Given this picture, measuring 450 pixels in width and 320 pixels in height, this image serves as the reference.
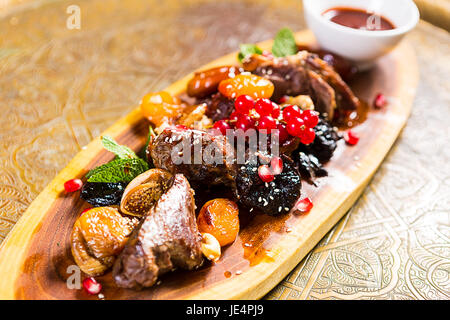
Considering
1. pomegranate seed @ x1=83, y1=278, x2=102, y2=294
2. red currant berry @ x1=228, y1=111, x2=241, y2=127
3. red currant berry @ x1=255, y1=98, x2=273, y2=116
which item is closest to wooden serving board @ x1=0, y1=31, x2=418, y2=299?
pomegranate seed @ x1=83, y1=278, x2=102, y2=294

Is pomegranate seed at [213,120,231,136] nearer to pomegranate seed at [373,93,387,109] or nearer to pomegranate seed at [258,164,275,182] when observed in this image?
pomegranate seed at [258,164,275,182]

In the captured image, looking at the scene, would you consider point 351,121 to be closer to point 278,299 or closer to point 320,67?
point 320,67

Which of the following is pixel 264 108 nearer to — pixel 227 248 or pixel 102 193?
pixel 227 248

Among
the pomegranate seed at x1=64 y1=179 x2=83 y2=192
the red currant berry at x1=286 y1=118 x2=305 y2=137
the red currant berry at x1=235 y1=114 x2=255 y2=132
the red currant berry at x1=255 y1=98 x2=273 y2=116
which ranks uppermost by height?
the red currant berry at x1=255 y1=98 x2=273 y2=116

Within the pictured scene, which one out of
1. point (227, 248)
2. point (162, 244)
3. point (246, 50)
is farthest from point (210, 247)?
point (246, 50)

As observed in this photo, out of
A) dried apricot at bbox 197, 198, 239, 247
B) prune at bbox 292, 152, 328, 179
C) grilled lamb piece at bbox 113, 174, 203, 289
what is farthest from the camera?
prune at bbox 292, 152, 328, 179

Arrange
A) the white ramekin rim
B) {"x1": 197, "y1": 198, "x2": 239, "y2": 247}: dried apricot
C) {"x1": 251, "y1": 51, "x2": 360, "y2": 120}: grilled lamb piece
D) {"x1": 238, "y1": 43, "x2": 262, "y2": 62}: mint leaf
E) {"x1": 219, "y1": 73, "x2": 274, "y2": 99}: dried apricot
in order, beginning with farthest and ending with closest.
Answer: {"x1": 238, "y1": 43, "x2": 262, "y2": 62}: mint leaf, the white ramekin rim, {"x1": 251, "y1": 51, "x2": 360, "y2": 120}: grilled lamb piece, {"x1": 219, "y1": 73, "x2": 274, "y2": 99}: dried apricot, {"x1": 197, "y1": 198, "x2": 239, "y2": 247}: dried apricot

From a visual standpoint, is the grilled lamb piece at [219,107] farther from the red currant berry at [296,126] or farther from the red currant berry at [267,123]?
the red currant berry at [296,126]
